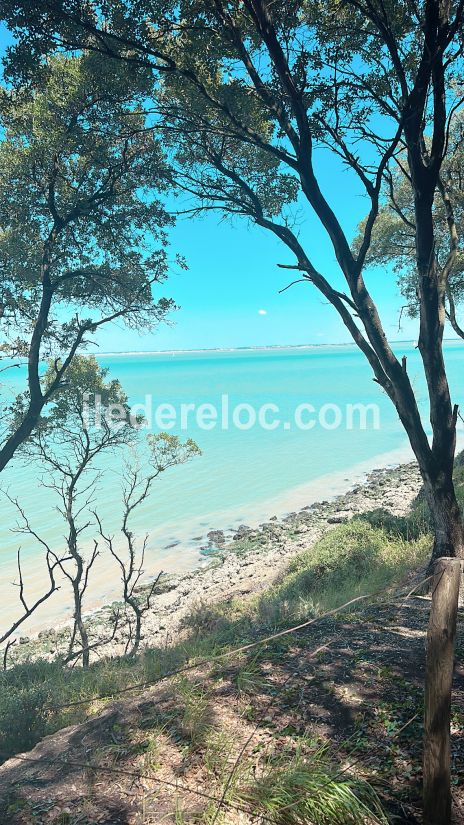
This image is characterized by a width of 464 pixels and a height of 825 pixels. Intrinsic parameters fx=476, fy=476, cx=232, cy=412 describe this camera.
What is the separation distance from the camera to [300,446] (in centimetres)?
3962

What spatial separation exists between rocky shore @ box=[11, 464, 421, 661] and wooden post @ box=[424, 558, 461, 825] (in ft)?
27.9

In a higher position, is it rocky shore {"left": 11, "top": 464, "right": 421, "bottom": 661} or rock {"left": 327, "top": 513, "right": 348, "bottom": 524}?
rock {"left": 327, "top": 513, "right": 348, "bottom": 524}

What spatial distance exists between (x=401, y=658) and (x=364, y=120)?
8394 millimetres

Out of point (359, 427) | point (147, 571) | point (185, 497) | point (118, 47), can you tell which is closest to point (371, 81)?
point (118, 47)

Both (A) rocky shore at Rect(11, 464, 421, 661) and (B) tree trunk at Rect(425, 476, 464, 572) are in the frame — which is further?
(A) rocky shore at Rect(11, 464, 421, 661)

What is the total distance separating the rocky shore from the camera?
12.9 meters

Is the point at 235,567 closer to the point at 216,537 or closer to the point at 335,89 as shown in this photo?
the point at 216,537

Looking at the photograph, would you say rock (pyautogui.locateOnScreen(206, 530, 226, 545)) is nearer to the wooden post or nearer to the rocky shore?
the rocky shore

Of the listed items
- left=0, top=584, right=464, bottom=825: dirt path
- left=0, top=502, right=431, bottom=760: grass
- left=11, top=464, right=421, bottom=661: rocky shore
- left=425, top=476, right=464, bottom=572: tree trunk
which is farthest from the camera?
left=11, top=464, right=421, bottom=661: rocky shore

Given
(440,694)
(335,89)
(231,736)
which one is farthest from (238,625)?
(335,89)

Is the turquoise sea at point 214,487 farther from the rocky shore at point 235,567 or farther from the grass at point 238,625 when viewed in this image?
the grass at point 238,625

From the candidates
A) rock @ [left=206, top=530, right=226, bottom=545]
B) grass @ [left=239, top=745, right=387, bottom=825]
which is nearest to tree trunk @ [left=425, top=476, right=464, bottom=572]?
grass @ [left=239, top=745, right=387, bottom=825]

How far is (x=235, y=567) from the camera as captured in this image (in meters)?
16.9

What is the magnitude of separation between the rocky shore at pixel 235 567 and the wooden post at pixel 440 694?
27.9 ft
